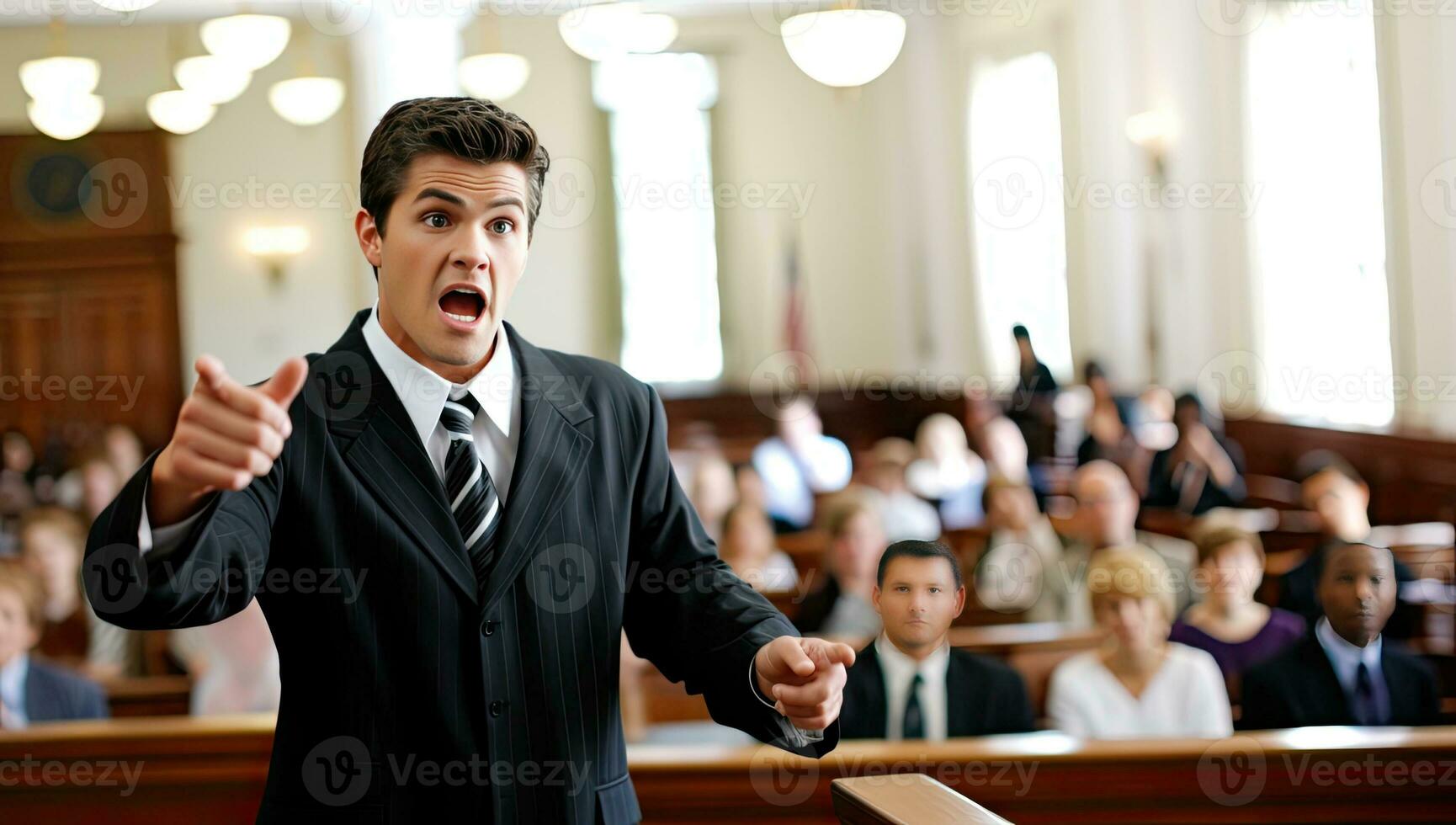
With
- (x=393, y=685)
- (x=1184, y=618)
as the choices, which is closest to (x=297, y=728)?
(x=393, y=685)

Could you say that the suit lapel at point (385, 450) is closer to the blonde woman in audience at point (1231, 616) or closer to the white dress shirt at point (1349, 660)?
the white dress shirt at point (1349, 660)

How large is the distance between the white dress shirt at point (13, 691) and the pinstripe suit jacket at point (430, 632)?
240 cm

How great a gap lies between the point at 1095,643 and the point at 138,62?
1142 centimetres

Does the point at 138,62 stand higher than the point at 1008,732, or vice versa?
the point at 138,62

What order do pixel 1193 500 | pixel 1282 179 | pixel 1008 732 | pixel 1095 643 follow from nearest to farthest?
pixel 1008 732, pixel 1095 643, pixel 1193 500, pixel 1282 179

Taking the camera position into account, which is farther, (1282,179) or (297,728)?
(1282,179)

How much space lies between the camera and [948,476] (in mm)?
8570

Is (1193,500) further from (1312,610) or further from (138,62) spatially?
(138,62)

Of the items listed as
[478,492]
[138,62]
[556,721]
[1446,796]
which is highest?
[138,62]

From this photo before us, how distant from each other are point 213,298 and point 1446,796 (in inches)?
475

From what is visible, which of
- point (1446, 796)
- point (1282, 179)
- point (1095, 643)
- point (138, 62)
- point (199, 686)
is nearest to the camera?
point (1446, 796)

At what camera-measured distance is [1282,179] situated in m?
9.34

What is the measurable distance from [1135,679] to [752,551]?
8.26 ft

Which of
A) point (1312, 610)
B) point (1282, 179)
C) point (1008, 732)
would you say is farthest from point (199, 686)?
point (1282, 179)
